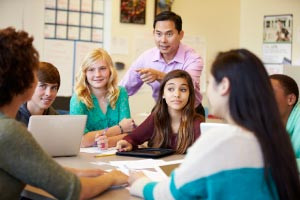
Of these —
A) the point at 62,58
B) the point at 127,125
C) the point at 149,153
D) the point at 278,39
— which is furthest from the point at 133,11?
the point at 149,153

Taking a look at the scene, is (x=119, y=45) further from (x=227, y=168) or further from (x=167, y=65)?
(x=227, y=168)

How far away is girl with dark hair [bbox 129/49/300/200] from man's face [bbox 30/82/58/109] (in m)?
1.29

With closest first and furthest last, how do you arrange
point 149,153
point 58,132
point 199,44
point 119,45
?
1. point 58,132
2. point 149,153
3. point 119,45
4. point 199,44

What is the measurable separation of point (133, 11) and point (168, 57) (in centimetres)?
141

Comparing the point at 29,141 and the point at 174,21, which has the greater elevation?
the point at 174,21

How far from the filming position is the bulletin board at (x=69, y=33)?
404 centimetres

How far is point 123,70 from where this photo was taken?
4281 mm

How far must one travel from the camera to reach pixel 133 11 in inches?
170

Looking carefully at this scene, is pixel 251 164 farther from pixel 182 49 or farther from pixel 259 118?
pixel 182 49

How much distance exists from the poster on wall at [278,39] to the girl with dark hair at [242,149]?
359cm

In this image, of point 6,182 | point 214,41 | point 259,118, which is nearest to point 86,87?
point 6,182

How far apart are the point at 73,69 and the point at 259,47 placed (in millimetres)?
2126

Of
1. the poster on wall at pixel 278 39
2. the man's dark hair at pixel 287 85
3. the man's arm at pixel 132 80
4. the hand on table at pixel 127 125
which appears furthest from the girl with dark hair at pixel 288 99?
the poster on wall at pixel 278 39

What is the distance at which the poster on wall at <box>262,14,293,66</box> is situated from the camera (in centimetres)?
454
